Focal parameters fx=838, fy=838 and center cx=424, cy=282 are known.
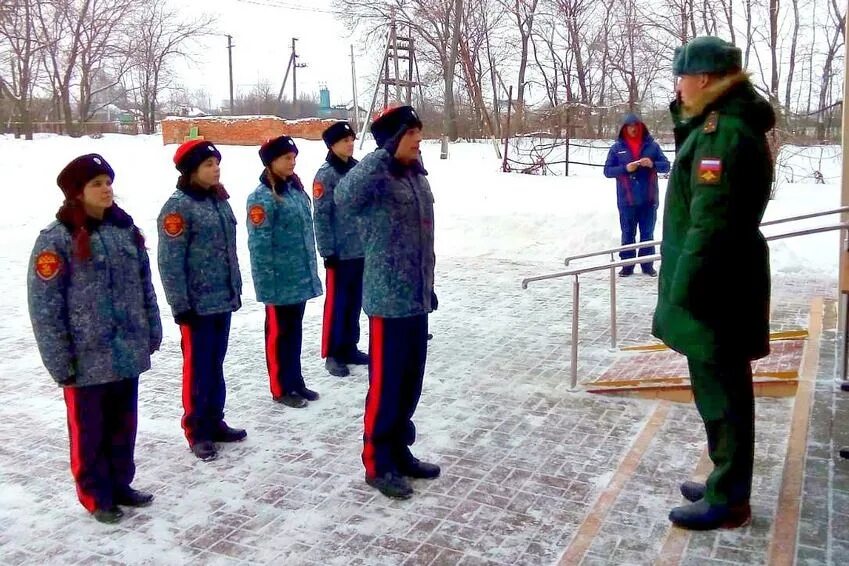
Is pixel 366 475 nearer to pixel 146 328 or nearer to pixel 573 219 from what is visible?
pixel 146 328

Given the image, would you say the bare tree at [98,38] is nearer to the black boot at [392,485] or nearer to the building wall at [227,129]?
the building wall at [227,129]

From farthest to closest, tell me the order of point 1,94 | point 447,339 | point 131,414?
point 1,94 < point 447,339 < point 131,414

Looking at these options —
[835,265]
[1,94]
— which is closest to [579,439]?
[835,265]

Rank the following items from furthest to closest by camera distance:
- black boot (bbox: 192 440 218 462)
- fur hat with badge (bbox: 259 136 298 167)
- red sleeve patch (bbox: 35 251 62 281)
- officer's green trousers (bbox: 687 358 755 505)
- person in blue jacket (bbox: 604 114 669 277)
A: person in blue jacket (bbox: 604 114 669 277)
fur hat with badge (bbox: 259 136 298 167)
black boot (bbox: 192 440 218 462)
red sleeve patch (bbox: 35 251 62 281)
officer's green trousers (bbox: 687 358 755 505)

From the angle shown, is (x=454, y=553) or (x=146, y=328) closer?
(x=454, y=553)

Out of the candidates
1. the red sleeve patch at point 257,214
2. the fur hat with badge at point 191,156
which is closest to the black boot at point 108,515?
the fur hat with badge at point 191,156

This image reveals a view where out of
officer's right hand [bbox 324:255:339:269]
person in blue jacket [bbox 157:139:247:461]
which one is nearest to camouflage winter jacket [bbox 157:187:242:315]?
person in blue jacket [bbox 157:139:247:461]

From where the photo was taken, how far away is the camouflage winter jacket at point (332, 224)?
19.1 feet

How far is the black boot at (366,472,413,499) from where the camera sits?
3934 mm

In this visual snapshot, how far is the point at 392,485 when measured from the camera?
13.0 feet

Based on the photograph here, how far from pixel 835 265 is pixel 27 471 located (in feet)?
27.0

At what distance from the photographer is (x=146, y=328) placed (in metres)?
3.85

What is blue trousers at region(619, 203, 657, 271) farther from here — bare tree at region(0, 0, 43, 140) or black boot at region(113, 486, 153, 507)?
bare tree at region(0, 0, 43, 140)

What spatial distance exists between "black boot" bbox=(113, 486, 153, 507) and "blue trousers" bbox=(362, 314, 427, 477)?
3.43 ft
